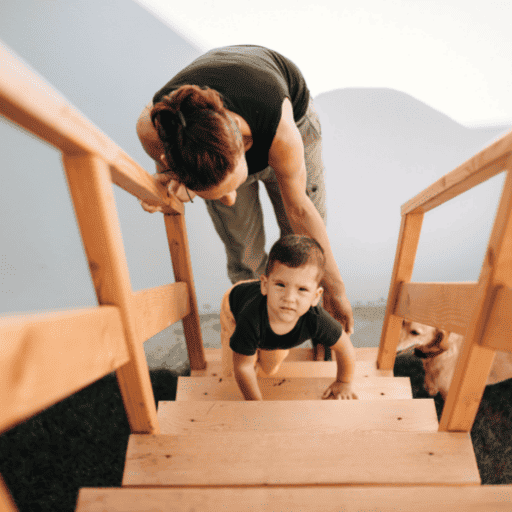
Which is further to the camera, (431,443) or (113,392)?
(113,392)

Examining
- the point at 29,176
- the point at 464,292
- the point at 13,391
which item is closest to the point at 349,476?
the point at 464,292

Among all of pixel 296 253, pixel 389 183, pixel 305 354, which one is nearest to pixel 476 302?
pixel 296 253

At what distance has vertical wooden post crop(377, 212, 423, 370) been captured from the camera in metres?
1.23

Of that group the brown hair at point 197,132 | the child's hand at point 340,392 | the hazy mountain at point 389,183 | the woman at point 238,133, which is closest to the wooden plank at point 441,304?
the woman at point 238,133

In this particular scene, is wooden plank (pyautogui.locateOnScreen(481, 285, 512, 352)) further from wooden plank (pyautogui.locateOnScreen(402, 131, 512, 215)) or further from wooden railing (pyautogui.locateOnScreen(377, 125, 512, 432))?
wooden plank (pyautogui.locateOnScreen(402, 131, 512, 215))

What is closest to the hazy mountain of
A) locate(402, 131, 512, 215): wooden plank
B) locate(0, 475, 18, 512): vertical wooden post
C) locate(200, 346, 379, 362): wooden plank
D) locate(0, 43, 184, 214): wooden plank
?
locate(200, 346, 379, 362): wooden plank

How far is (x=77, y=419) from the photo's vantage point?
1959 millimetres

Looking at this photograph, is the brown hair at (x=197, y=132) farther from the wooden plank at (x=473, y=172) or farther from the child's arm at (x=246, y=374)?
the child's arm at (x=246, y=374)

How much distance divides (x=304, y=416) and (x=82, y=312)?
70 centimetres

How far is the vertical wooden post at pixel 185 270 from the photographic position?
1.23 metres

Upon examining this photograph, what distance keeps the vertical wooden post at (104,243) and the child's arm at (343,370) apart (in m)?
0.71

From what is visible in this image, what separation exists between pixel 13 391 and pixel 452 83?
2622 mm

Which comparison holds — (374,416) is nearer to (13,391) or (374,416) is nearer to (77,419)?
(13,391)

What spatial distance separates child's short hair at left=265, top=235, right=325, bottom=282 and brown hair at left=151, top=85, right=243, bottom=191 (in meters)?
0.33
